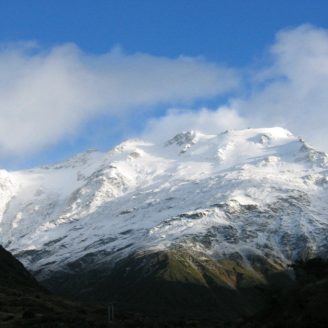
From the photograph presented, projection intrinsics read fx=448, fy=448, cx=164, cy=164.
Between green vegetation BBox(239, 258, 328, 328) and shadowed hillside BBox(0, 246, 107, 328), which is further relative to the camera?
shadowed hillside BBox(0, 246, 107, 328)

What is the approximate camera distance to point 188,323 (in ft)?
256

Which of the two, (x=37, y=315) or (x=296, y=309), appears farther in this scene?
(x=37, y=315)

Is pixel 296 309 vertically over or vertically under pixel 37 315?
under

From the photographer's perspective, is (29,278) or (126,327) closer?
(126,327)

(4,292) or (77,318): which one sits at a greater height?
(4,292)

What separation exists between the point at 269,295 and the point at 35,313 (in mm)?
34798

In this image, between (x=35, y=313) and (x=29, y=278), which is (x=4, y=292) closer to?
(x=35, y=313)

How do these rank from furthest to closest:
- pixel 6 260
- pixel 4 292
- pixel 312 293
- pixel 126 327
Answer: pixel 6 260 → pixel 4 292 → pixel 126 327 → pixel 312 293

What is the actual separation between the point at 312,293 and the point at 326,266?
4060 cm

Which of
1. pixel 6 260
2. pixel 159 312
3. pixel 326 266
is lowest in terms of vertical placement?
pixel 159 312

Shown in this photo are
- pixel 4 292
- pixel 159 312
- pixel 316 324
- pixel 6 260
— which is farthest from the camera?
pixel 159 312

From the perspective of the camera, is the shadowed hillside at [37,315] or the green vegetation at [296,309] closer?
the green vegetation at [296,309]

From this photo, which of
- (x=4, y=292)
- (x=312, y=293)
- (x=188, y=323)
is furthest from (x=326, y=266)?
(x=4, y=292)

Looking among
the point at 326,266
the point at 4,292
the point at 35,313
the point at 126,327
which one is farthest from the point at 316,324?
the point at 4,292
